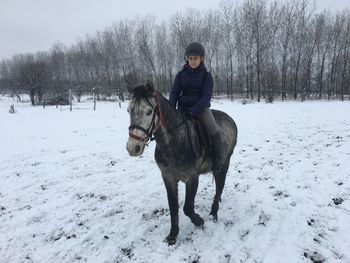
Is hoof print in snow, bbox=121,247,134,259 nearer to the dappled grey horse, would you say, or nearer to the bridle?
the dappled grey horse

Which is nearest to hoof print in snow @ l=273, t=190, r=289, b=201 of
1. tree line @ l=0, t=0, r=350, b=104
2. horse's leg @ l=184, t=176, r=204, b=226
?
horse's leg @ l=184, t=176, r=204, b=226

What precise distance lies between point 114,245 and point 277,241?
2.44 meters

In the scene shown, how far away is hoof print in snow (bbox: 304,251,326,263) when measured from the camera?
140 inches

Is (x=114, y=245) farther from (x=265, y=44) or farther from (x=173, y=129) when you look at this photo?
(x=265, y=44)

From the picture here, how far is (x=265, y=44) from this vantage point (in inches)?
1448

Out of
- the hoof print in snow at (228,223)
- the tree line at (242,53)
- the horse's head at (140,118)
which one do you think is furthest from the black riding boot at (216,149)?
the tree line at (242,53)

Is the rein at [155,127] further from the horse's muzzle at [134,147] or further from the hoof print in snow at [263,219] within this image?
the hoof print in snow at [263,219]

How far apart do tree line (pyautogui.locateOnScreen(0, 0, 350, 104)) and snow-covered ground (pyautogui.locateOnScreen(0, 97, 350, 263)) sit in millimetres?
22962

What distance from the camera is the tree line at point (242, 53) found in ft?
121

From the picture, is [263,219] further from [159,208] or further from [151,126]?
[151,126]

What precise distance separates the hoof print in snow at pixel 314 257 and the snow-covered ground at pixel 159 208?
0.04ft

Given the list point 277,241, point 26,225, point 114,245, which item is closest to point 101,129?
point 26,225

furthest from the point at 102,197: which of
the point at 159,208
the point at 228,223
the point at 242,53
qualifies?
the point at 242,53

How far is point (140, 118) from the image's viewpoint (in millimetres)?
3213
